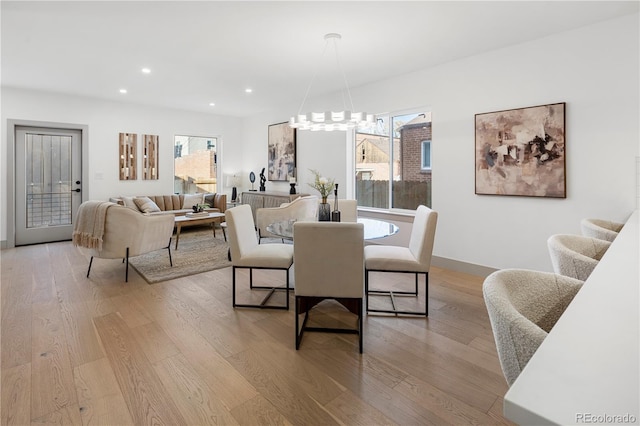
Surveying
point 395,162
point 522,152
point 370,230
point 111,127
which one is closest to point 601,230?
point 522,152

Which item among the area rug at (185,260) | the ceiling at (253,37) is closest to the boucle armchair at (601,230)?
the ceiling at (253,37)

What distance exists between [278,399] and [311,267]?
32.5 inches

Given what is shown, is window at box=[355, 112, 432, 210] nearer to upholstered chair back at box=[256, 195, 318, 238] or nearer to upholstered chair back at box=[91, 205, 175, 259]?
upholstered chair back at box=[256, 195, 318, 238]

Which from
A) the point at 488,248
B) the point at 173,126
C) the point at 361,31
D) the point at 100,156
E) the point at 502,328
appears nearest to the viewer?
the point at 502,328

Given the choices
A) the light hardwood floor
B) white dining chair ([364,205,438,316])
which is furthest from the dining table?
the light hardwood floor

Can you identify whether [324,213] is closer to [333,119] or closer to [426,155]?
[333,119]

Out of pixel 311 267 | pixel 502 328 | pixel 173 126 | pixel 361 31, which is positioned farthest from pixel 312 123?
pixel 173 126

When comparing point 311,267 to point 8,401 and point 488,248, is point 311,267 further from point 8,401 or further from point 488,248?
point 488,248

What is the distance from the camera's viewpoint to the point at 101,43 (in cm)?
346

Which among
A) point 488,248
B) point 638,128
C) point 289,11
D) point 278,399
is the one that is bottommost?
point 278,399

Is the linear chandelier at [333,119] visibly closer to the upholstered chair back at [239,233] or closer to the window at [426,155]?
the upholstered chair back at [239,233]

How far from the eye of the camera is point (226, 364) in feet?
6.74

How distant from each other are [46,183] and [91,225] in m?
3.12

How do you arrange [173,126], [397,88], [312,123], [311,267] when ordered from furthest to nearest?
[173,126] < [397,88] < [312,123] < [311,267]
